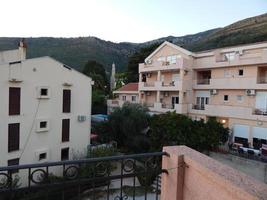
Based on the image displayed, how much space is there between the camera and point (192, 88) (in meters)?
23.8

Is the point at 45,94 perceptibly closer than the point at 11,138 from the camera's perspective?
No

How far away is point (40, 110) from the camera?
49.9 feet

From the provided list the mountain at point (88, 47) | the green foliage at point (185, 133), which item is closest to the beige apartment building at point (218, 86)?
the green foliage at point (185, 133)

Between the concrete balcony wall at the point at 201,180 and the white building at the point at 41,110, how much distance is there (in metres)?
12.4

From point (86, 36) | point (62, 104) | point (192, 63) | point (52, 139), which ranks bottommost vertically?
point (52, 139)

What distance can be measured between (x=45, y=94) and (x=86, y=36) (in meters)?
67.2

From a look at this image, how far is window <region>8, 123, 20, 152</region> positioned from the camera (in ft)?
45.6

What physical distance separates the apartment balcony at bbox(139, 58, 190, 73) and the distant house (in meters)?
8.92

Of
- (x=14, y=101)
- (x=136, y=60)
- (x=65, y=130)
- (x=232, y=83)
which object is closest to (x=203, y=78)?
(x=232, y=83)

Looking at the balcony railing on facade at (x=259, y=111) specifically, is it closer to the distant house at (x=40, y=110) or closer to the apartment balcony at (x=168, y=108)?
the apartment balcony at (x=168, y=108)

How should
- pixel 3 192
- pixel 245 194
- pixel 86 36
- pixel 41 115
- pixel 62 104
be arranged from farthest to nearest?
pixel 86 36 < pixel 62 104 < pixel 41 115 < pixel 3 192 < pixel 245 194

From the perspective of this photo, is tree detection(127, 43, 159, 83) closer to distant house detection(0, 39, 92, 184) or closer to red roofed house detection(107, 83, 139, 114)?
red roofed house detection(107, 83, 139, 114)

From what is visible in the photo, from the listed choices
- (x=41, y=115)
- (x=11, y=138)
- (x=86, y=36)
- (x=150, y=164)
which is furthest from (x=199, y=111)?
(x=86, y=36)

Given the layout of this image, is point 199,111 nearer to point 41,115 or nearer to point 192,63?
point 192,63
